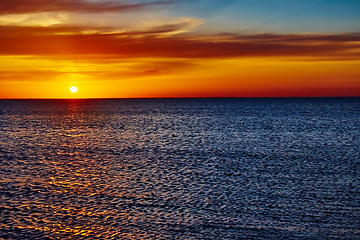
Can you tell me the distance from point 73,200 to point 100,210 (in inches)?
119

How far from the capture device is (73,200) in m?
25.3

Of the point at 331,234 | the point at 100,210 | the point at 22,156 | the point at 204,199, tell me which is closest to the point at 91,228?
the point at 100,210

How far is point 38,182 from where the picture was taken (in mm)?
30375

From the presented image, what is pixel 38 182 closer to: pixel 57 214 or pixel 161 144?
pixel 57 214

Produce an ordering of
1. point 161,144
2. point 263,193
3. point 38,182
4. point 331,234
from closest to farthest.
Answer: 1. point 331,234
2. point 263,193
3. point 38,182
4. point 161,144

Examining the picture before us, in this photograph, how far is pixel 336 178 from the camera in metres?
31.9

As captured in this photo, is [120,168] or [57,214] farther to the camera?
[120,168]

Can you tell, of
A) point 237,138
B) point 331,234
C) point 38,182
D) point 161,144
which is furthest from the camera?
point 237,138

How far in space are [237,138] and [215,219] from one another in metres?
42.6

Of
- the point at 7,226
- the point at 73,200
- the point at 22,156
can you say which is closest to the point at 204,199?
the point at 73,200

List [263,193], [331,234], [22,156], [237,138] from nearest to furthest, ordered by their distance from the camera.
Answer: [331,234]
[263,193]
[22,156]
[237,138]

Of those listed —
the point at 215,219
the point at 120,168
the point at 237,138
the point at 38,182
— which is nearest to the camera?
the point at 215,219

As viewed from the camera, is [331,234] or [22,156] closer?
[331,234]

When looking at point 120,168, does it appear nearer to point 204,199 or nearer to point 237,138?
point 204,199
